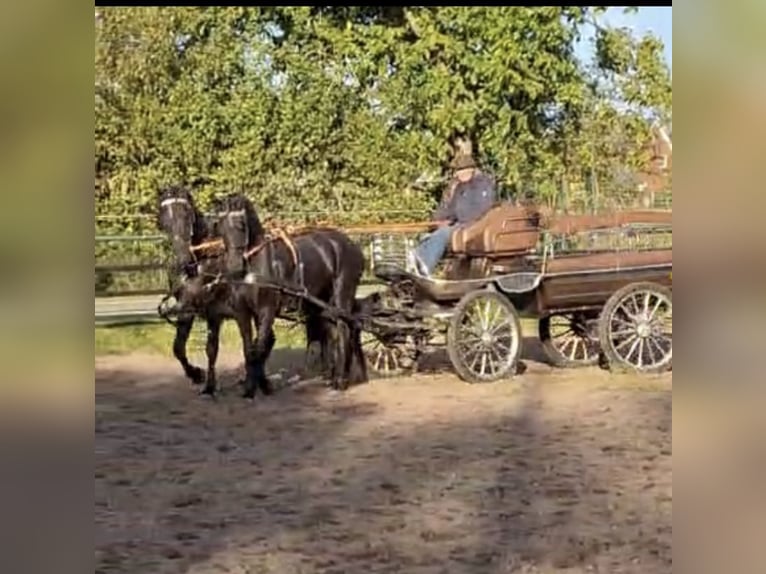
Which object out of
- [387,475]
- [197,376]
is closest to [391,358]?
[387,475]

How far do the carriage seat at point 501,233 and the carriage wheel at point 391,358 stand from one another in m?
0.34

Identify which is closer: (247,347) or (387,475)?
(387,475)

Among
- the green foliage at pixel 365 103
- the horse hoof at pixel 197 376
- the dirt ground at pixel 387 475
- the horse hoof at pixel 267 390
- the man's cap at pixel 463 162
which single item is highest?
the green foliage at pixel 365 103

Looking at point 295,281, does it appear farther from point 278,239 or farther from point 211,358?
point 211,358

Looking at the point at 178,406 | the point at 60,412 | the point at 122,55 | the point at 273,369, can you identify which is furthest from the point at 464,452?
the point at 60,412

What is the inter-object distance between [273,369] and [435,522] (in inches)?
29.1

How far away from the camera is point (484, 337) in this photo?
332cm

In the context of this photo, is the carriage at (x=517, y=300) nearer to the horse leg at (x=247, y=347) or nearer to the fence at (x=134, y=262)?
the fence at (x=134, y=262)

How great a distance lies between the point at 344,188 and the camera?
3.16 meters

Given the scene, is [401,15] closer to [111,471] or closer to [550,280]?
[550,280]

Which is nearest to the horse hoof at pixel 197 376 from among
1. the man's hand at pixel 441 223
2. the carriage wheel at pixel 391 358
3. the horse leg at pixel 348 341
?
the horse leg at pixel 348 341

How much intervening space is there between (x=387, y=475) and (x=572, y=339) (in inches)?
32.6

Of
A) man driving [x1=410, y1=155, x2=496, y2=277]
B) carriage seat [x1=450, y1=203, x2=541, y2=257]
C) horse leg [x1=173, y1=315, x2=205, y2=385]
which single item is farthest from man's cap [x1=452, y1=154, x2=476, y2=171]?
horse leg [x1=173, y1=315, x2=205, y2=385]

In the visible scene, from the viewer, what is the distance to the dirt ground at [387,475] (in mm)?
2551
